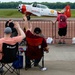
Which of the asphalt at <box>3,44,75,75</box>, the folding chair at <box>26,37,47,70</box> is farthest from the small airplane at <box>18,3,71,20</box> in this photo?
the folding chair at <box>26,37,47,70</box>

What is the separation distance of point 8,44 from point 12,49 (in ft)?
0.52

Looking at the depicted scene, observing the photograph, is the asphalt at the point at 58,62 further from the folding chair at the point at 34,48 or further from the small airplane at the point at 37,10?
the small airplane at the point at 37,10

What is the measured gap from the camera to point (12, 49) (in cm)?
829

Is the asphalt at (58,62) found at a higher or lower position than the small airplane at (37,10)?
higher

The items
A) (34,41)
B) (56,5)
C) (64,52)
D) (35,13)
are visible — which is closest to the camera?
(34,41)

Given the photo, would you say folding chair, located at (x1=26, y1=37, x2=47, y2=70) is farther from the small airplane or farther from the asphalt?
the small airplane

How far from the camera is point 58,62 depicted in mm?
11336

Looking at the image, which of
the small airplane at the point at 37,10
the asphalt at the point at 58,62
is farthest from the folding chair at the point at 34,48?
the small airplane at the point at 37,10

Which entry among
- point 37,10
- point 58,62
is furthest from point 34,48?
point 37,10

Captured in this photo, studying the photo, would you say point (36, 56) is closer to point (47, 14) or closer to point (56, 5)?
point (47, 14)

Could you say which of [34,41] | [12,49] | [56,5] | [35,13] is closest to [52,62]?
[34,41]

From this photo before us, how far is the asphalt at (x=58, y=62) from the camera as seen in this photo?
9727mm

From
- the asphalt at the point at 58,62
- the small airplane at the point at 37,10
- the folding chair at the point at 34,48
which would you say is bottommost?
the small airplane at the point at 37,10

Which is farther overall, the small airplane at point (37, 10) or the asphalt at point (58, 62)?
the small airplane at point (37, 10)
